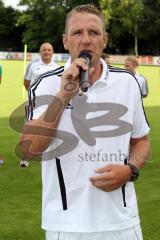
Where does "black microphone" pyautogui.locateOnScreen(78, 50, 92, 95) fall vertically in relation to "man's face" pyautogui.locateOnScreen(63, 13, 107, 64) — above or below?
below

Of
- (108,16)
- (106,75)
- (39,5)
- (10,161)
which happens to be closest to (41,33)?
(39,5)

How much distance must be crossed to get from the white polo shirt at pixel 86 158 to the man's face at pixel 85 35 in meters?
0.16

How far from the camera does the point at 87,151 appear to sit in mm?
2750

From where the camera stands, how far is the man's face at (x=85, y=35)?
2717 millimetres

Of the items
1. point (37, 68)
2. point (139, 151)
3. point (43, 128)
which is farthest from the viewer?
point (37, 68)

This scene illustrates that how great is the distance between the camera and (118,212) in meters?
2.81

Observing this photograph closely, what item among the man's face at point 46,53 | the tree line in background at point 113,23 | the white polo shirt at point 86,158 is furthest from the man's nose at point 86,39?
the tree line in background at point 113,23

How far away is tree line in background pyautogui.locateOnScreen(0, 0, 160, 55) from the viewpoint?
8181 centimetres

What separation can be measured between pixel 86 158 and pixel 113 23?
82.5 m

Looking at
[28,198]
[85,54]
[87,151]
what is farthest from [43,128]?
[28,198]

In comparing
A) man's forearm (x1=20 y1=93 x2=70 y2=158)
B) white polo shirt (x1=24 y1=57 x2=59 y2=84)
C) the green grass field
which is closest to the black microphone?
man's forearm (x1=20 y1=93 x2=70 y2=158)

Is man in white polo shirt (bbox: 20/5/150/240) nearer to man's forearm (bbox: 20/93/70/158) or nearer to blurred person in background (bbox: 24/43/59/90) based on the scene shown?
man's forearm (bbox: 20/93/70/158)

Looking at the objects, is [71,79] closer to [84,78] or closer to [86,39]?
[84,78]

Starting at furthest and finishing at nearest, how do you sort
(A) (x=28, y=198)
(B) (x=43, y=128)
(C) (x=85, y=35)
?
(A) (x=28, y=198)
(C) (x=85, y=35)
(B) (x=43, y=128)
